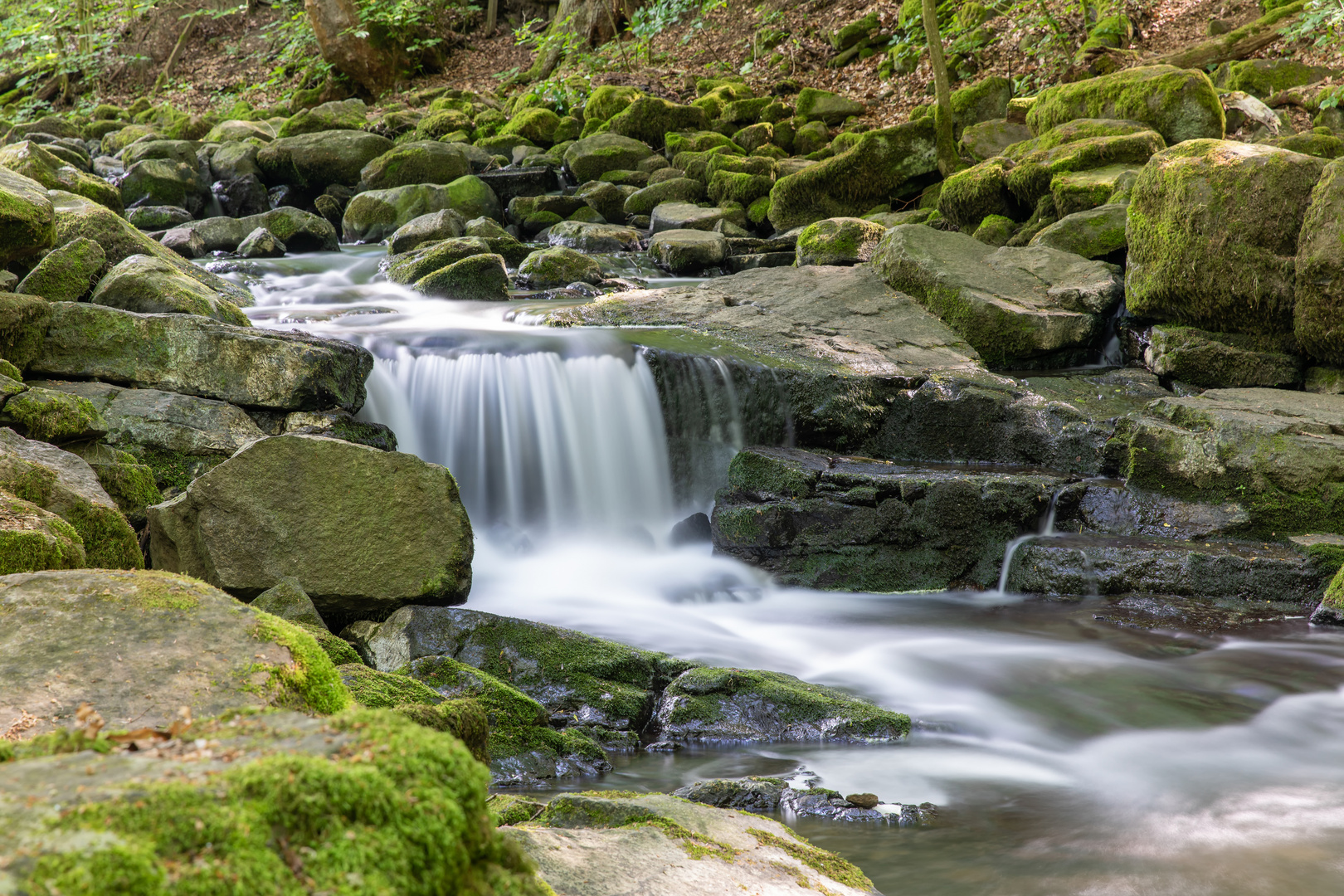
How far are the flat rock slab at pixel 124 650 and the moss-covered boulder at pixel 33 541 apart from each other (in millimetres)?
766

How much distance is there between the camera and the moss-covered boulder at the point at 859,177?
1386 centimetres

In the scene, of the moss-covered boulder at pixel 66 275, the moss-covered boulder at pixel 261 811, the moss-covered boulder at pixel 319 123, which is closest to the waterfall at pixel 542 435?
the moss-covered boulder at pixel 66 275

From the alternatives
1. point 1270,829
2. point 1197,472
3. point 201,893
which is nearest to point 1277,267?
point 1197,472

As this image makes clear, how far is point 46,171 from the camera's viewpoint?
32.2 ft

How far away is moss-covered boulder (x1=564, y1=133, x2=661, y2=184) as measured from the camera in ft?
56.4

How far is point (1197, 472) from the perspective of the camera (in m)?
6.34

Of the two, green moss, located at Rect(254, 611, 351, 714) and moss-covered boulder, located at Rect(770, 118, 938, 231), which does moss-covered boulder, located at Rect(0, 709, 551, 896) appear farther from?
moss-covered boulder, located at Rect(770, 118, 938, 231)

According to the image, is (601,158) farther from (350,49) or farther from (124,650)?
(124,650)

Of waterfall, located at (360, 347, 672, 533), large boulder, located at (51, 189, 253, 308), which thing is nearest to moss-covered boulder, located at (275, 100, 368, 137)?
large boulder, located at (51, 189, 253, 308)

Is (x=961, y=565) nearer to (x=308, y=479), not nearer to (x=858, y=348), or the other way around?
(x=858, y=348)

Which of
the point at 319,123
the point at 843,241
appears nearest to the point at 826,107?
the point at 843,241

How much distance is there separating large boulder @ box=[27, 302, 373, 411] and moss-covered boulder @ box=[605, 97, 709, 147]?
43.5 feet

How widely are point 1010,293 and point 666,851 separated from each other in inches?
303

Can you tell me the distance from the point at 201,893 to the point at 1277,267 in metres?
8.27
